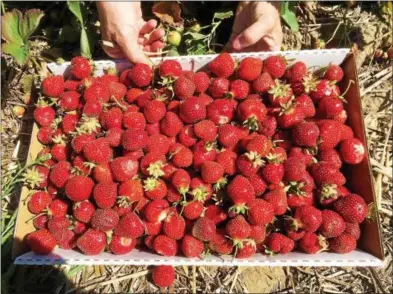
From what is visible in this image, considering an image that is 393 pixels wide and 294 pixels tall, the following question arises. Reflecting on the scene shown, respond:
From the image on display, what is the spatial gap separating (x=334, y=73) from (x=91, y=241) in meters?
1.13

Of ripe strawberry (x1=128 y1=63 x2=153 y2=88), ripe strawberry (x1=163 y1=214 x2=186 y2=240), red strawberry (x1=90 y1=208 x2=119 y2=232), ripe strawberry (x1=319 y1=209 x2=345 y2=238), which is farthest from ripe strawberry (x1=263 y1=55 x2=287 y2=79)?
red strawberry (x1=90 y1=208 x2=119 y2=232)

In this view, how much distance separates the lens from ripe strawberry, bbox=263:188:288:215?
142 centimetres

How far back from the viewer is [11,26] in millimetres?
1757

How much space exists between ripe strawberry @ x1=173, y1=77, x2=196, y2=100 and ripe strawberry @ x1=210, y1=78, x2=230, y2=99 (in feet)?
0.28

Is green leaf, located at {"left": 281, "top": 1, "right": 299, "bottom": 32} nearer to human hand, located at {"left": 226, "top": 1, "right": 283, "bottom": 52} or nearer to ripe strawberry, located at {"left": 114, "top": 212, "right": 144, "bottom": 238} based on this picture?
human hand, located at {"left": 226, "top": 1, "right": 283, "bottom": 52}

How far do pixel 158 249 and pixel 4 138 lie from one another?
42.4 inches

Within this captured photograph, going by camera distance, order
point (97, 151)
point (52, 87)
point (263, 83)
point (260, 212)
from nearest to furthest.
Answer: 1. point (260, 212)
2. point (97, 151)
3. point (263, 83)
4. point (52, 87)

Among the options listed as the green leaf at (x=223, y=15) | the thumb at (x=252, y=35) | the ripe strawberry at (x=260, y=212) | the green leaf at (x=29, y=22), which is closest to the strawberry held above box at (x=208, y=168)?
the ripe strawberry at (x=260, y=212)

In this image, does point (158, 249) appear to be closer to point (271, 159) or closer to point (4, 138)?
point (271, 159)

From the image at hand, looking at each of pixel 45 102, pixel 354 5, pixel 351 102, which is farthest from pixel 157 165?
pixel 354 5

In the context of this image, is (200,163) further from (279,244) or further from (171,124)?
(279,244)

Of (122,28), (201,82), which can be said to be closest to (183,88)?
(201,82)

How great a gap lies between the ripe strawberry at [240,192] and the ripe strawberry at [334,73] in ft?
1.94

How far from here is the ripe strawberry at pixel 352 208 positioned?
1404mm
